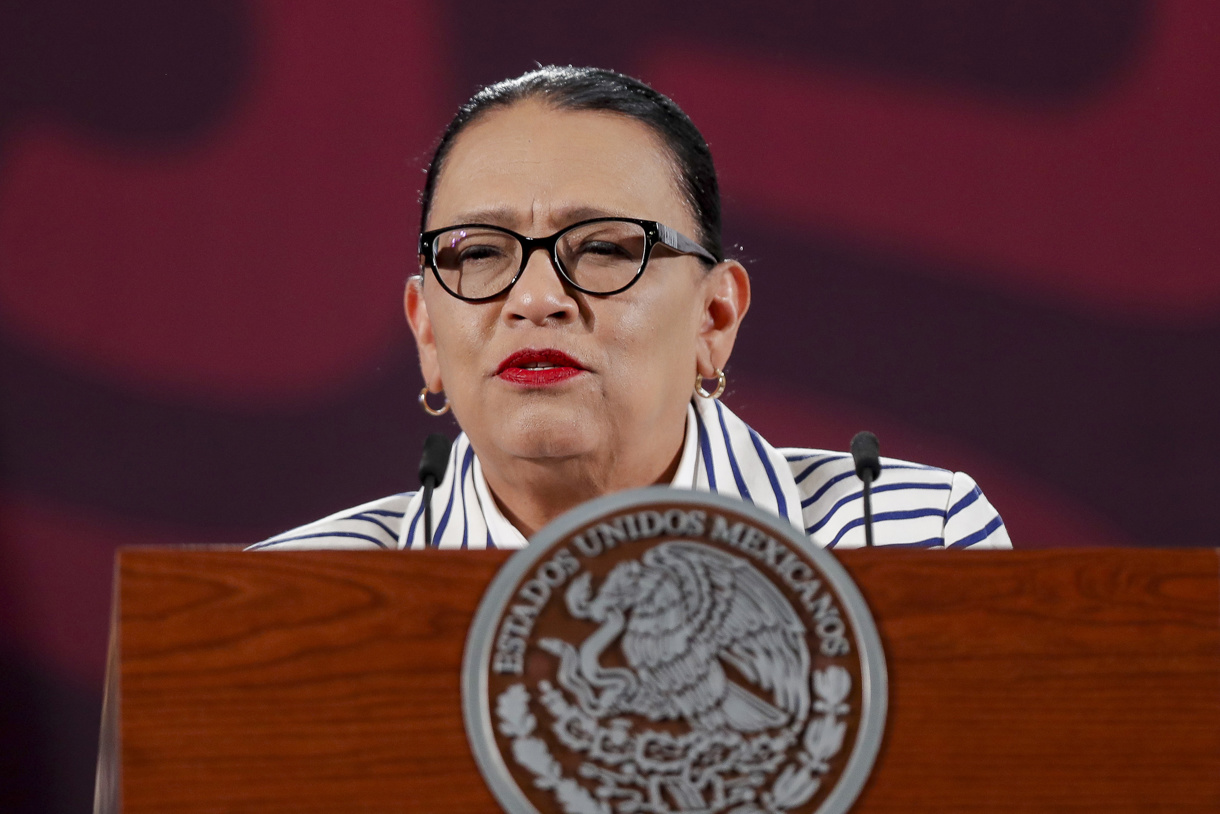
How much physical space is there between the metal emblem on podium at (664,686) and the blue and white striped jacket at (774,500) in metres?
0.62

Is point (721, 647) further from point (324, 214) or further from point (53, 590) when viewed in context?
point (53, 590)

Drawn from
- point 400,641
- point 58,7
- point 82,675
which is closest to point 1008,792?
point 400,641

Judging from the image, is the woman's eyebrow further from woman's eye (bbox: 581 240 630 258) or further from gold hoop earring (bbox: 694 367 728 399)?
gold hoop earring (bbox: 694 367 728 399)

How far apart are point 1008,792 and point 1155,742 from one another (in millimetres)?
96

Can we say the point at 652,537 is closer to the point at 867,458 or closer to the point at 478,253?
the point at 867,458

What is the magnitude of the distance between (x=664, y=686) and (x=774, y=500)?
0.73 meters

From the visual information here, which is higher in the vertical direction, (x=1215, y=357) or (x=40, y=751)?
(x=1215, y=357)

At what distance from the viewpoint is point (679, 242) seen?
4.34ft

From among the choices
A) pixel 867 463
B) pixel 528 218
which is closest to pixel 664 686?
pixel 867 463

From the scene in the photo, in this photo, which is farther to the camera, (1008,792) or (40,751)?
(40,751)

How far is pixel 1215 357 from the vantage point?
6.40 ft

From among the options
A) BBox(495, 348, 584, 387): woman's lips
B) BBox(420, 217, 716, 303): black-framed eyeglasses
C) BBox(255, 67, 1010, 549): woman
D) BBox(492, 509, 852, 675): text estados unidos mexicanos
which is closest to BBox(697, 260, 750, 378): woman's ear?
BBox(255, 67, 1010, 549): woman

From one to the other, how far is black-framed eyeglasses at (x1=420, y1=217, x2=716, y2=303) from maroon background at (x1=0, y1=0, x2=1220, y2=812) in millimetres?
641

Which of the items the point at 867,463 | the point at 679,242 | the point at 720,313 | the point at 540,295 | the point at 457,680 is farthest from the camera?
the point at 720,313
